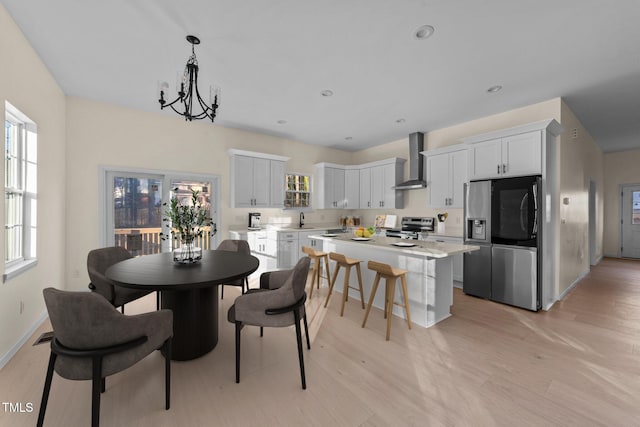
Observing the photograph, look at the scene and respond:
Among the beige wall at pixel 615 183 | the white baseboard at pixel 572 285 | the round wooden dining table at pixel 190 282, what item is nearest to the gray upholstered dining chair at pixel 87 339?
the round wooden dining table at pixel 190 282

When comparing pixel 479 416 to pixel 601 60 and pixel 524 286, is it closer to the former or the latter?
pixel 524 286

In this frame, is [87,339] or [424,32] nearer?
[87,339]

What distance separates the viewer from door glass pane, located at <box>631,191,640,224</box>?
7052mm

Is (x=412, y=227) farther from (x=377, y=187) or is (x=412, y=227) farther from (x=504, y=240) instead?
(x=504, y=240)

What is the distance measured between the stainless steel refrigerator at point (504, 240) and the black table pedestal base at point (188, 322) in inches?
145

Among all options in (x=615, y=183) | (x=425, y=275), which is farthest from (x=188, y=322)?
(x=615, y=183)

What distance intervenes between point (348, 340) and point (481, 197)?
2.88m

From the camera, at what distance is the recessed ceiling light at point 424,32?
7.76ft

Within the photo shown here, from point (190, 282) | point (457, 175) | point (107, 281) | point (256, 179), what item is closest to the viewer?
point (190, 282)

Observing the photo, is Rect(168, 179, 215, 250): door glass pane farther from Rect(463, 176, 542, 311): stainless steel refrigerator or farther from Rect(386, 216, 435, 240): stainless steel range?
Rect(463, 176, 542, 311): stainless steel refrigerator

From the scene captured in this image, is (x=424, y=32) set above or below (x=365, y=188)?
above

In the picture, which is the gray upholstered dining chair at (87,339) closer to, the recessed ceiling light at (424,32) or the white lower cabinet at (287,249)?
the recessed ceiling light at (424,32)

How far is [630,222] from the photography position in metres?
7.18

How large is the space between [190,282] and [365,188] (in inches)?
204
